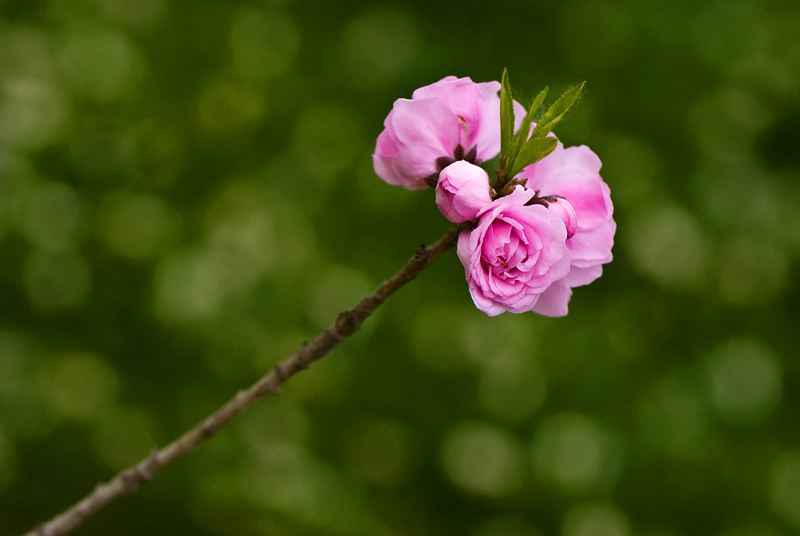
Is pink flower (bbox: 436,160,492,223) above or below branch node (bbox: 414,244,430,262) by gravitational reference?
above

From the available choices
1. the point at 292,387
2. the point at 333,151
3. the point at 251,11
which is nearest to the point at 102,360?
the point at 292,387

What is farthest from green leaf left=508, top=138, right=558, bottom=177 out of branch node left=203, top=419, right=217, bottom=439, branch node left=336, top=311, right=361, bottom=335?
branch node left=203, top=419, right=217, bottom=439

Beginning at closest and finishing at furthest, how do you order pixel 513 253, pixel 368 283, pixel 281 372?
pixel 513 253, pixel 281 372, pixel 368 283

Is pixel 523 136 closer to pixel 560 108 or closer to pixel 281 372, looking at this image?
pixel 560 108

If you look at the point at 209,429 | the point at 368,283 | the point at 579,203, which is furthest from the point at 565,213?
the point at 368,283

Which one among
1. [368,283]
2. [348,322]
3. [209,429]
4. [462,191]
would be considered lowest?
[368,283]

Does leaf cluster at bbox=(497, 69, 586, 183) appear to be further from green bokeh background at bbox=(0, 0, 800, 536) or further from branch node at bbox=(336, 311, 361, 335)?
green bokeh background at bbox=(0, 0, 800, 536)

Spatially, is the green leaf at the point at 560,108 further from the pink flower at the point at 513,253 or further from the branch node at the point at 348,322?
the branch node at the point at 348,322

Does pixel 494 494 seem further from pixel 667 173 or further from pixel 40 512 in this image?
pixel 40 512
